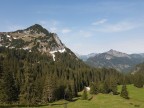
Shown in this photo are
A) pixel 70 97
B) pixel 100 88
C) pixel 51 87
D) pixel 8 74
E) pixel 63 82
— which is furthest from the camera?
pixel 100 88

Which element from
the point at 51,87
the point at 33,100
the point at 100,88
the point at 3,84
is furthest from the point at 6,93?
the point at 100,88

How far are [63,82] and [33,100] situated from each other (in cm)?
7488

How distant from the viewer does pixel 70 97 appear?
15512 cm

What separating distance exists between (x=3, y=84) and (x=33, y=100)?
16.1m

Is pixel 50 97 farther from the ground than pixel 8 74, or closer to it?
closer to it

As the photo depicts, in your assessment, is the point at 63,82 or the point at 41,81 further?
the point at 63,82

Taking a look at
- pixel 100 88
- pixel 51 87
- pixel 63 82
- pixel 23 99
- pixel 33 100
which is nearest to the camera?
pixel 23 99

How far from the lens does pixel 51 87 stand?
141m

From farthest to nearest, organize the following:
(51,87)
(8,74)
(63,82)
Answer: (63,82) < (51,87) < (8,74)

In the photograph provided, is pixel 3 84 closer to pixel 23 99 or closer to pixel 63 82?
pixel 23 99

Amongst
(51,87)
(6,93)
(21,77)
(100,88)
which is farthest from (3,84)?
(100,88)

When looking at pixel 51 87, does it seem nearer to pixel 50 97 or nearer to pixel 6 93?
pixel 50 97

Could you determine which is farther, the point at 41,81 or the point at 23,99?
the point at 41,81

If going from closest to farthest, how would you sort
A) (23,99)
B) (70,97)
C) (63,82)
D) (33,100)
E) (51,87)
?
(23,99) → (33,100) → (51,87) → (70,97) → (63,82)
